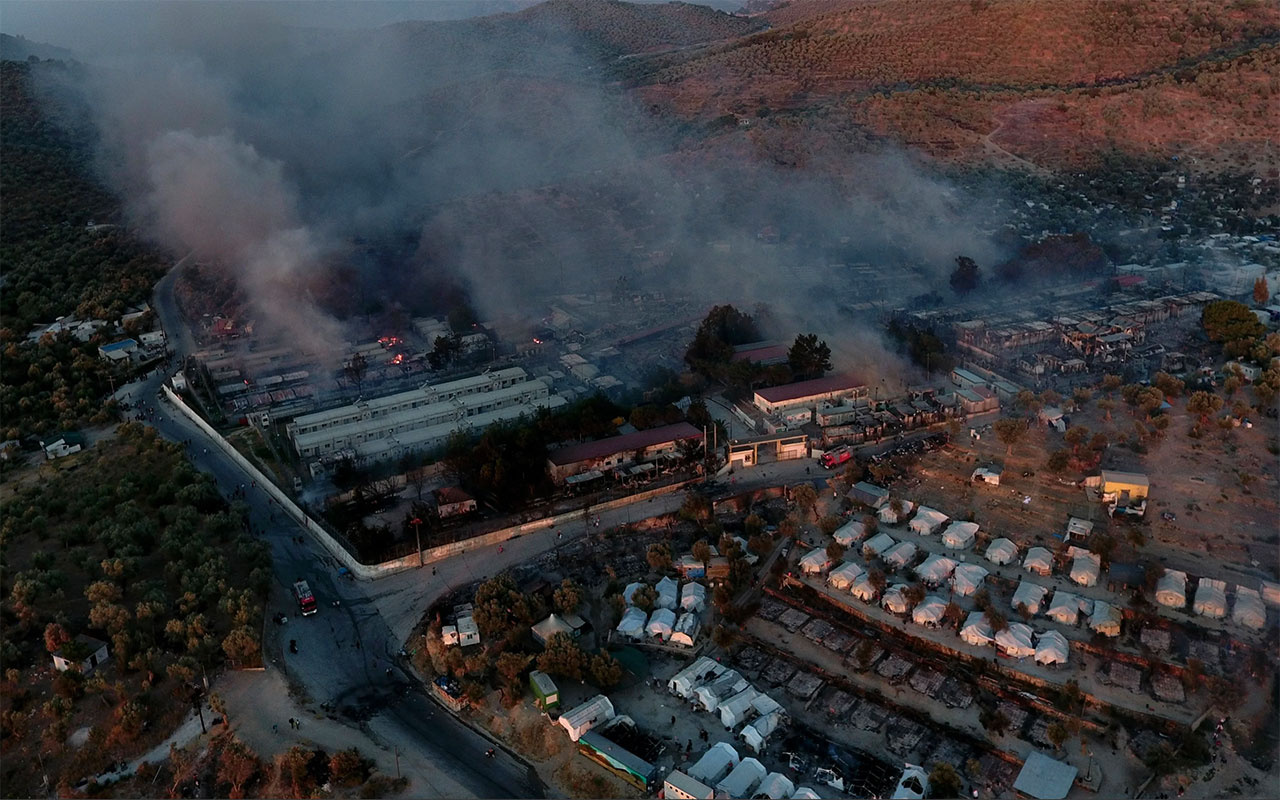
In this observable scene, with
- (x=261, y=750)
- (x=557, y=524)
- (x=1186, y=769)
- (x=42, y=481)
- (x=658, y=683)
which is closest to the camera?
(x=1186, y=769)

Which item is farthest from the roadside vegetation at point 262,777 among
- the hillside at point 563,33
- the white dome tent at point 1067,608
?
the hillside at point 563,33

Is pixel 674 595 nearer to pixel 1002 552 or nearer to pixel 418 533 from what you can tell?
pixel 418 533

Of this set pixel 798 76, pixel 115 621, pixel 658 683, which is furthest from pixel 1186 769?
pixel 798 76

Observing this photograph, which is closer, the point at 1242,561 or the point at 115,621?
the point at 115,621

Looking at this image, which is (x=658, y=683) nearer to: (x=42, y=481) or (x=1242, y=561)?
(x=1242, y=561)

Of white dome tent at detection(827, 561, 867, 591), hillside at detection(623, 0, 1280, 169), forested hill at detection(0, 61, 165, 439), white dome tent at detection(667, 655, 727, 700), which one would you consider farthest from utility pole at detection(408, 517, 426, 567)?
hillside at detection(623, 0, 1280, 169)

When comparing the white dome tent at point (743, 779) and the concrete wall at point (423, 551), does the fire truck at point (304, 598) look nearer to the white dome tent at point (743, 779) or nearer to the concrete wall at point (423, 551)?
the concrete wall at point (423, 551)

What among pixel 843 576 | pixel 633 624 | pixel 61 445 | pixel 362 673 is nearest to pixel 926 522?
pixel 843 576

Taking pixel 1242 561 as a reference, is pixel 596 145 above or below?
above
